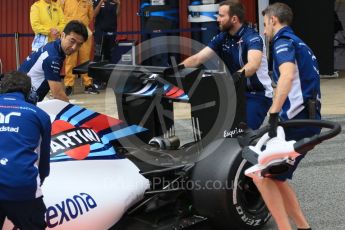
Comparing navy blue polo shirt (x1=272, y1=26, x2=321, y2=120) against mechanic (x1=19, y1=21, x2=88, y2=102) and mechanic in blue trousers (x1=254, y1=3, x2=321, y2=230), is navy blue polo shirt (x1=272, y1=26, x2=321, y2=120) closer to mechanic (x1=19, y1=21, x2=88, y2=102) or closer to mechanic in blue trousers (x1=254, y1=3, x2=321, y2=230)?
mechanic in blue trousers (x1=254, y1=3, x2=321, y2=230)

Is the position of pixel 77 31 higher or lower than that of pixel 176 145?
higher

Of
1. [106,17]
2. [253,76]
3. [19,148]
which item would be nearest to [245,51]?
[253,76]

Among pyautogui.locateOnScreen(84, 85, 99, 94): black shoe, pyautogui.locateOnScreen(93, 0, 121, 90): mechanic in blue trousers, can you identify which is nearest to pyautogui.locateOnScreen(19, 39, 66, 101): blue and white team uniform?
pyautogui.locateOnScreen(84, 85, 99, 94): black shoe

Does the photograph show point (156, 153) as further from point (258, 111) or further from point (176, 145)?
point (258, 111)

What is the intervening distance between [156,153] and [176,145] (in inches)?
8.2

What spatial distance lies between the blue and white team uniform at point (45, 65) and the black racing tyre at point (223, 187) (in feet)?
6.42

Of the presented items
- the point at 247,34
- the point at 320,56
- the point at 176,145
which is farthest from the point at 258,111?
the point at 320,56

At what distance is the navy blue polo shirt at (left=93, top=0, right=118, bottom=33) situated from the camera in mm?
12711

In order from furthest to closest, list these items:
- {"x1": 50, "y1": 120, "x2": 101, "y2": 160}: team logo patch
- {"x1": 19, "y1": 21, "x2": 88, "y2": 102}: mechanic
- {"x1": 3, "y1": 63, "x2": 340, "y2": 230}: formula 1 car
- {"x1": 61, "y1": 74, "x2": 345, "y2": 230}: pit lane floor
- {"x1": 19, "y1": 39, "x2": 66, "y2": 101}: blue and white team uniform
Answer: {"x1": 19, "y1": 39, "x2": 66, "y2": 101}: blue and white team uniform < {"x1": 19, "y1": 21, "x2": 88, "y2": 102}: mechanic < {"x1": 61, "y1": 74, "x2": 345, "y2": 230}: pit lane floor < {"x1": 50, "y1": 120, "x2": 101, "y2": 160}: team logo patch < {"x1": 3, "y1": 63, "x2": 340, "y2": 230}: formula 1 car

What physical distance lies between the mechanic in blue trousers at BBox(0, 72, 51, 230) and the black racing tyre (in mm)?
1376

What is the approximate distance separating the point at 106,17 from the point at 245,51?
715 cm

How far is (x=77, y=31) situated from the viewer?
19.4ft

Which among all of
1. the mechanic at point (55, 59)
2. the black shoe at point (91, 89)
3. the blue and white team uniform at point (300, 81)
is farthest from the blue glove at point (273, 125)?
the black shoe at point (91, 89)

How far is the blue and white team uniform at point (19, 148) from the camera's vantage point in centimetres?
357
